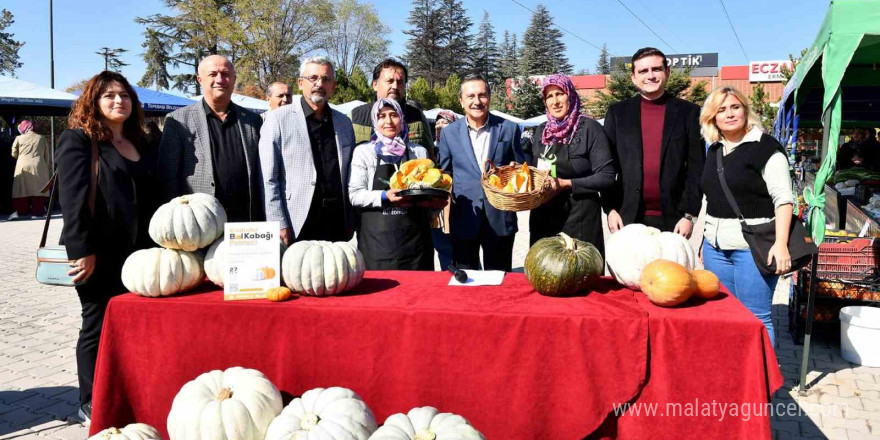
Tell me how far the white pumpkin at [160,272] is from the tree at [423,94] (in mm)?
35117

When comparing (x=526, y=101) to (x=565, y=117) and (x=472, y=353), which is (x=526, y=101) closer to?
(x=565, y=117)

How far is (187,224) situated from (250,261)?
0.36 m

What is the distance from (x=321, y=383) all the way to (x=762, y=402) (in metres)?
1.84

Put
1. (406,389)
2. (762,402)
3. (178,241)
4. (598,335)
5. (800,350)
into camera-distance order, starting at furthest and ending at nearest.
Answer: (800,350) → (178,241) → (406,389) → (598,335) → (762,402)

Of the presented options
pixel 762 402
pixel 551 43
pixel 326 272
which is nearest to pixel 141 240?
pixel 326 272

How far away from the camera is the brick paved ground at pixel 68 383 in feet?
11.4

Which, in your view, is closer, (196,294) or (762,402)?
(762,402)

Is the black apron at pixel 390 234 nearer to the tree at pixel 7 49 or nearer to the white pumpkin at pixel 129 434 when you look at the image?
the white pumpkin at pixel 129 434

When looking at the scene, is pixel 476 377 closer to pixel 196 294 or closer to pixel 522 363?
pixel 522 363

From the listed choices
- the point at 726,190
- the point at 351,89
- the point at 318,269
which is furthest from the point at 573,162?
the point at 351,89

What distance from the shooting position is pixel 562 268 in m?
2.57

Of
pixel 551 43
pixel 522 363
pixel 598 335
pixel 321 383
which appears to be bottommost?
pixel 321 383

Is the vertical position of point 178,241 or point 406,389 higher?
point 178,241

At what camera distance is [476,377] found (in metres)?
2.45
